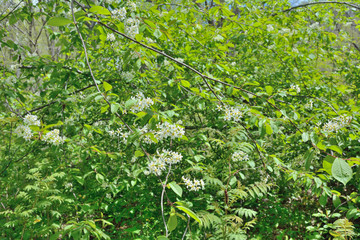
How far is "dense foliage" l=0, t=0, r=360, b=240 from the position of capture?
5.12 ft

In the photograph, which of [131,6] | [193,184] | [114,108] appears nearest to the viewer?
[114,108]

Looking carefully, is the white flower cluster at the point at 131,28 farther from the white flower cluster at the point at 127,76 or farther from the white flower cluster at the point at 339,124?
the white flower cluster at the point at 339,124

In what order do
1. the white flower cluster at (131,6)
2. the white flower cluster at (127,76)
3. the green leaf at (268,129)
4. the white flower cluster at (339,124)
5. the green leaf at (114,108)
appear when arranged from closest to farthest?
the green leaf at (114,108), the green leaf at (268,129), the white flower cluster at (339,124), the white flower cluster at (131,6), the white flower cluster at (127,76)

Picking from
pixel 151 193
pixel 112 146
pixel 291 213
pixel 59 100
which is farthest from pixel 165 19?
pixel 291 213

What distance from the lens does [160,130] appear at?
141cm

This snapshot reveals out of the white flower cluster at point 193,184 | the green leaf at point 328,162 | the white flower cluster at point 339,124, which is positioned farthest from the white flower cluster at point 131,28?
the white flower cluster at point 339,124

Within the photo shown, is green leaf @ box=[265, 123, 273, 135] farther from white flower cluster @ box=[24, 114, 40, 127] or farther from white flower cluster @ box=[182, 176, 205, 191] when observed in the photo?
white flower cluster @ box=[24, 114, 40, 127]

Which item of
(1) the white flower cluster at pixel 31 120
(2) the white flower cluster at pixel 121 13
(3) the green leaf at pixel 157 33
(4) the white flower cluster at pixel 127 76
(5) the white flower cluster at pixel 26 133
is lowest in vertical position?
(4) the white flower cluster at pixel 127 76

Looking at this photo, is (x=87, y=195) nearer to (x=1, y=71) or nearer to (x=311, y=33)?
(x=1, y=71)

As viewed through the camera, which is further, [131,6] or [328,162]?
[131,6]

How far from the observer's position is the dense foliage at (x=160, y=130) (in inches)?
61.4

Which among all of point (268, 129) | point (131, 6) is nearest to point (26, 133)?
point (131, 6)

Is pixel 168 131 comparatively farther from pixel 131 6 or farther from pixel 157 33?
pixel 131 6

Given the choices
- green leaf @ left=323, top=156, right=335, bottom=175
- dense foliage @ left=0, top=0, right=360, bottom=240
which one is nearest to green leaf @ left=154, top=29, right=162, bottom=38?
dense foliage @ left=0, top=0, right=360, bottom=240
